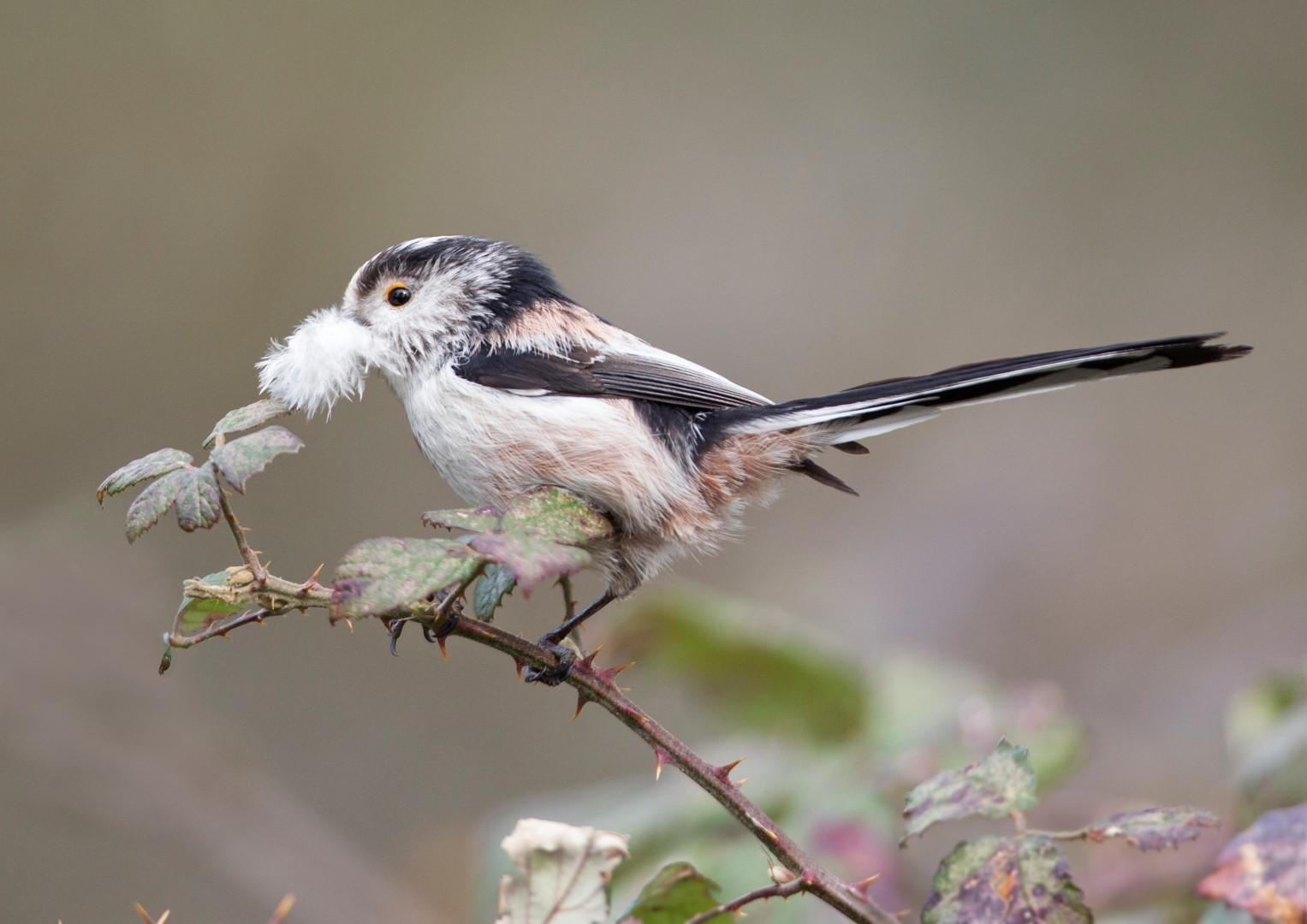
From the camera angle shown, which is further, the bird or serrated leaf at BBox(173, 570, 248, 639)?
the bird

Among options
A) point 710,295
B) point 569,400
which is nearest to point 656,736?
point 569,400

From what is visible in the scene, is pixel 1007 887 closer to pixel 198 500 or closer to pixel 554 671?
pixel 554 671

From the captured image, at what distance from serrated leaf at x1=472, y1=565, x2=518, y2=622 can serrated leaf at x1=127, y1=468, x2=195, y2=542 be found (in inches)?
20.5

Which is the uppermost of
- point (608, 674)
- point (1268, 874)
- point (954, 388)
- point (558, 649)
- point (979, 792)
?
point (954, 388)

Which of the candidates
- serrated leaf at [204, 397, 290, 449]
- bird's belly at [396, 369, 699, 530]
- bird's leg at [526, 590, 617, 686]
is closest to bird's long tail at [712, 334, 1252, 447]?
bird's belly at [396, 369, 699, 530]

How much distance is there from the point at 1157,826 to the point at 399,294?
5.95 ft

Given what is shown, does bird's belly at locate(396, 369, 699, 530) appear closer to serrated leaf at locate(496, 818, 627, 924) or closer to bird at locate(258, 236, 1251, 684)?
bird at locate(258, 236, 1251, 684)

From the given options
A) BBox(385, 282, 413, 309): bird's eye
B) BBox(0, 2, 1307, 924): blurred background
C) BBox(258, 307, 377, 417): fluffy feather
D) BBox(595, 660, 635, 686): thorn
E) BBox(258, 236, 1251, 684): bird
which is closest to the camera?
BBox(595, 660, 635, 686): thorn

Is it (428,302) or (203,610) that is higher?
(428,302)

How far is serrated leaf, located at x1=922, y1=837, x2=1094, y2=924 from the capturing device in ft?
4.39

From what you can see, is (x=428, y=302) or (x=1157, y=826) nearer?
(x=1157, y=826)

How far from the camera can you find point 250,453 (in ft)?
4.36

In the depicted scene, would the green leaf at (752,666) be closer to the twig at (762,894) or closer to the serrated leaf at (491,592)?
the serrated leaf at (491,592)

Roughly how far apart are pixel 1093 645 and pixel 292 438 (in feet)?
15.0
